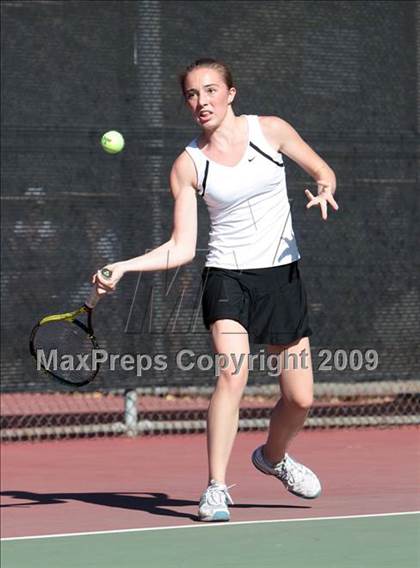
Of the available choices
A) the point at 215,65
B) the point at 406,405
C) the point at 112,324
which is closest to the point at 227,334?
the point at 215,65

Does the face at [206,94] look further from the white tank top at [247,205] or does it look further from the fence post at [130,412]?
the fence post at [130,412]

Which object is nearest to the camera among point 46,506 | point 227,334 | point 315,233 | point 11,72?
point 227,334

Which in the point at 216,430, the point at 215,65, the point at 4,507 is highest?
the point at 215,65

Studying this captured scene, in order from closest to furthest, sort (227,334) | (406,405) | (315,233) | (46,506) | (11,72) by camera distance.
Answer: (227,334) < (46,506) < (11,72) < (315,233) < (406,405)

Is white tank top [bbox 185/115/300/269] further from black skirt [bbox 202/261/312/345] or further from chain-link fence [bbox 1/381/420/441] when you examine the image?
chain-link fence [bbox 1/381/420/441]

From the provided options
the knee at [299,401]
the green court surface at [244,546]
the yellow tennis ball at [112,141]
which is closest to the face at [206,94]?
the knee at [299,401]

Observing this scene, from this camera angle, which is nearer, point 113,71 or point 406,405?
point 113,71

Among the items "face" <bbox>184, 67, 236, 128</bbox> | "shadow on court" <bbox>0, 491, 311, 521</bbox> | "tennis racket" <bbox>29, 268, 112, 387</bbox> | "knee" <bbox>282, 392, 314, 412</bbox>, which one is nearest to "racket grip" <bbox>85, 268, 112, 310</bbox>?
"tennis racket" <bbox>29, 268, 112, 387</bbox>

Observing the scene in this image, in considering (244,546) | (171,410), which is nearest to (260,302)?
(244,546)

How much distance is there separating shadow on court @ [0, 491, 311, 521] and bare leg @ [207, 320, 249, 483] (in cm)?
42

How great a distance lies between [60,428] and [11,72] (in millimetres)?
2068

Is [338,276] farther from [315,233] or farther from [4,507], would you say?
[4,507]

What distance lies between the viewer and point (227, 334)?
5.04 meters

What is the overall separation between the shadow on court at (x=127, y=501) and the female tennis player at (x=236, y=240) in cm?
56
